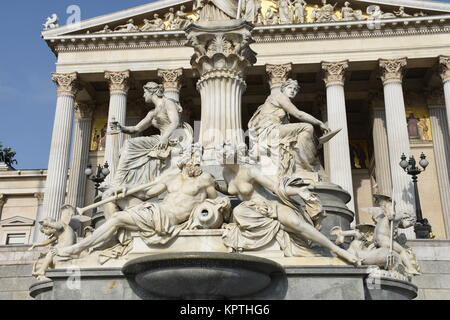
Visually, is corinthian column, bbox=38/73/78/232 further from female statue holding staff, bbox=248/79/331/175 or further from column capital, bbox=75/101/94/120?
female statue holding staff, bbox=248/79/331/175

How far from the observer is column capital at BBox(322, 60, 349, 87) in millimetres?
34562

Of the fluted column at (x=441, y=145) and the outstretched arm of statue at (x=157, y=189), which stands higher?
the fluted column at (x=441, y=145)

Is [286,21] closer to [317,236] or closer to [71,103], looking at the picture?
[71,103]

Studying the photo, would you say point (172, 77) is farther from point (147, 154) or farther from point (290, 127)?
point (147, 154)

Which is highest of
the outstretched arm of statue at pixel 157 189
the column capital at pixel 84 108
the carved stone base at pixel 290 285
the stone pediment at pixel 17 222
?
the column capital at pixel 84 108

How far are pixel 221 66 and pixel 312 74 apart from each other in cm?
2825

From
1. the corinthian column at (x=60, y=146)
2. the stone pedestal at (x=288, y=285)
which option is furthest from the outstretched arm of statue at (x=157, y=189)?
the corinthian column at (x=60, y=146)

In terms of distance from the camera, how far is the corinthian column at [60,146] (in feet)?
106

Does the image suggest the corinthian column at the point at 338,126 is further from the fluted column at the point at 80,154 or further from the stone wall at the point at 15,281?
the stone wall at the point at 15,281

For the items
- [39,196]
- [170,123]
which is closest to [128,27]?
[39,196]

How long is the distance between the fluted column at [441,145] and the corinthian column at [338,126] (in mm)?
6766

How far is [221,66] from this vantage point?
435 inches

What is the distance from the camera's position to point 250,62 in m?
11.5
